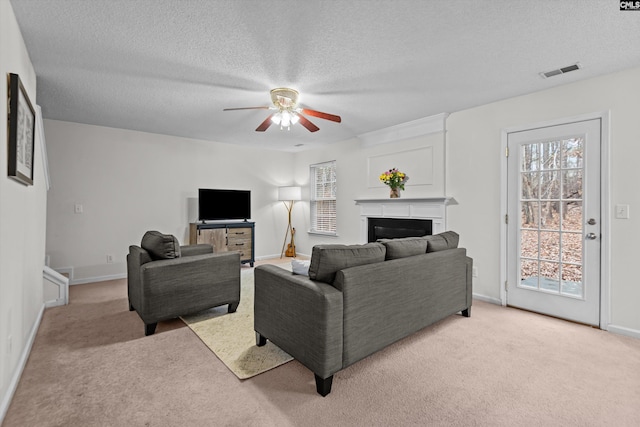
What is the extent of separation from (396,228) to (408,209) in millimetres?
378

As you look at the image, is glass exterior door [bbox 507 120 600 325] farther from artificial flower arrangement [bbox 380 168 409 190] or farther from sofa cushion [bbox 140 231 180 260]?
sofa cushion [bbox 140 231 180 260]

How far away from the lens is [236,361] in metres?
2.27

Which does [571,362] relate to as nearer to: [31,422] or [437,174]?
[437,174]

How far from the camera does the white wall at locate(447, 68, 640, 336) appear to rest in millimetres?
2750

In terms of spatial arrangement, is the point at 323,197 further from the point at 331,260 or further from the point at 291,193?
the point at 331,260

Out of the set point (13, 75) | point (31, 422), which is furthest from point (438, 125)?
point (31, 422)

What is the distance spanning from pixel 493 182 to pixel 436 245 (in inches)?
55.2

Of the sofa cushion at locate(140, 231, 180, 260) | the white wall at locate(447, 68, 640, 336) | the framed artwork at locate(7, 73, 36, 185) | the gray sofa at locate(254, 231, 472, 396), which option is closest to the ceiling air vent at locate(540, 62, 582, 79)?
the white wall at locate(447, 68, 640, 336)

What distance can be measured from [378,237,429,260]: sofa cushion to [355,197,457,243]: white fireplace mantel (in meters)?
1.56

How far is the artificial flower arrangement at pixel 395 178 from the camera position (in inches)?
181

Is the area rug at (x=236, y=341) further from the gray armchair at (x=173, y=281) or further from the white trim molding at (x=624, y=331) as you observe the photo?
the white trim molding at (x=624, y=331)

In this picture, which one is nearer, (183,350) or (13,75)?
(13,75)

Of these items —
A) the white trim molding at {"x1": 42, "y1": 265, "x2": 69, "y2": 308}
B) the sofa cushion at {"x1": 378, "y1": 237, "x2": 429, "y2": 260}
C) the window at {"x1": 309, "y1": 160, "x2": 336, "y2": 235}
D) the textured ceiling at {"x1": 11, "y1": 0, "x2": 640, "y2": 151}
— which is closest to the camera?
the textured ceiling at {"x1": 11, "y1": 0, "x2": 640, "y2": 151}

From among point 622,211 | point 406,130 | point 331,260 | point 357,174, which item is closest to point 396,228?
point 357,174
